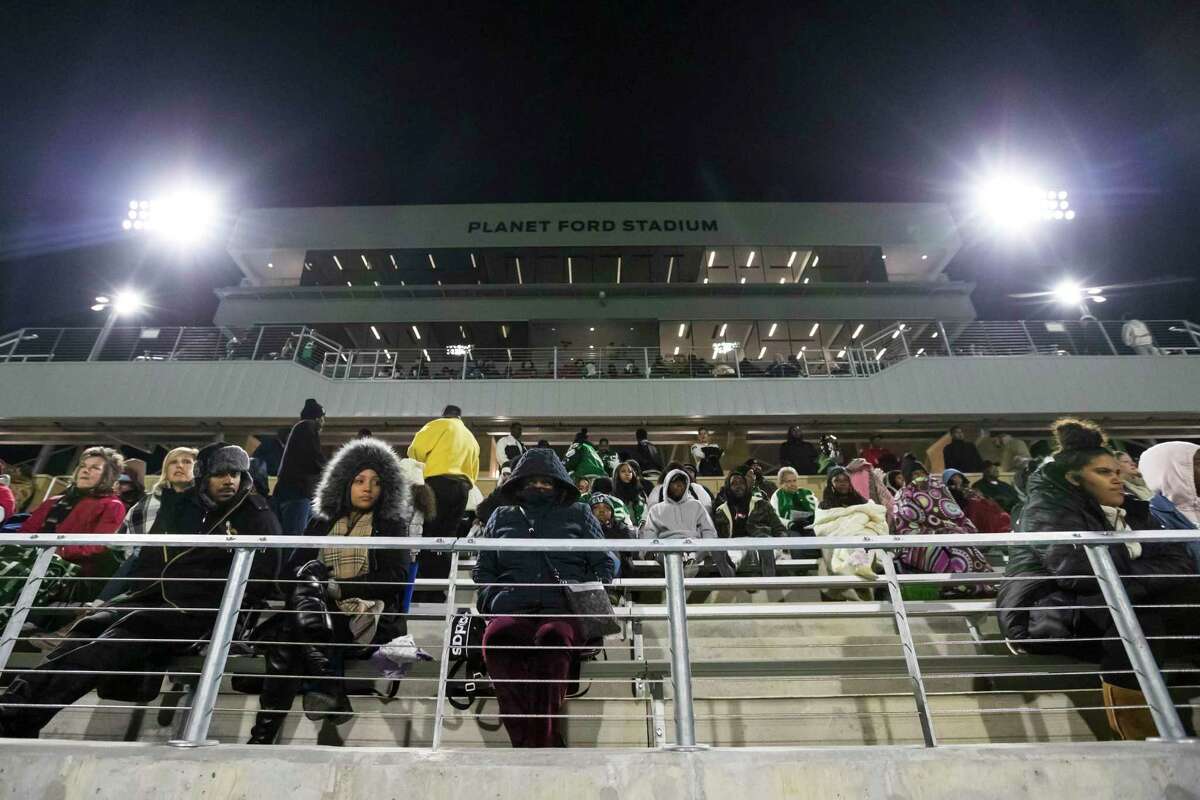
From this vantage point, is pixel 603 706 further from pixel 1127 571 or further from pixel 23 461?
pixel 23 461

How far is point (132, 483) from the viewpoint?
5.39m

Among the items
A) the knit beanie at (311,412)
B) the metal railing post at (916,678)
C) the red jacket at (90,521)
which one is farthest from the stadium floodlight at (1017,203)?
the red jacket at (90,521)

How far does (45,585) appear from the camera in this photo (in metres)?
3.73

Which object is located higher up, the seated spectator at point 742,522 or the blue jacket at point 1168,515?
the seated spectator at point 742,522

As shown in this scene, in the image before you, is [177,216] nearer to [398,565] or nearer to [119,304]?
[119,304]

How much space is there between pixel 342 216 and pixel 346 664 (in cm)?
2210

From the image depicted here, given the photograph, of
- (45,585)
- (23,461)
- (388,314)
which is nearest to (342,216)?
(388,314)

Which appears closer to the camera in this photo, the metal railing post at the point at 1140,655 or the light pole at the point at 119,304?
the metal railing post at the point at 1140,655

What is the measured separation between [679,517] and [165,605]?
424 centimetres

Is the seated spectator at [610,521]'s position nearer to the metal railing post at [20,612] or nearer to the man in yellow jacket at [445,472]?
the man in yellow jacket at [445,472]

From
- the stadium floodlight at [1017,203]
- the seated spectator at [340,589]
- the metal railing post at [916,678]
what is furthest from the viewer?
the stadium floodlight at [1017,203]

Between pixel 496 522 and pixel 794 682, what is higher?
pixel 496 522

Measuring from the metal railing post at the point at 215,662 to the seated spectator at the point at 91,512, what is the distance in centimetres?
245

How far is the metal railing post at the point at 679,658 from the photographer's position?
2037mm
